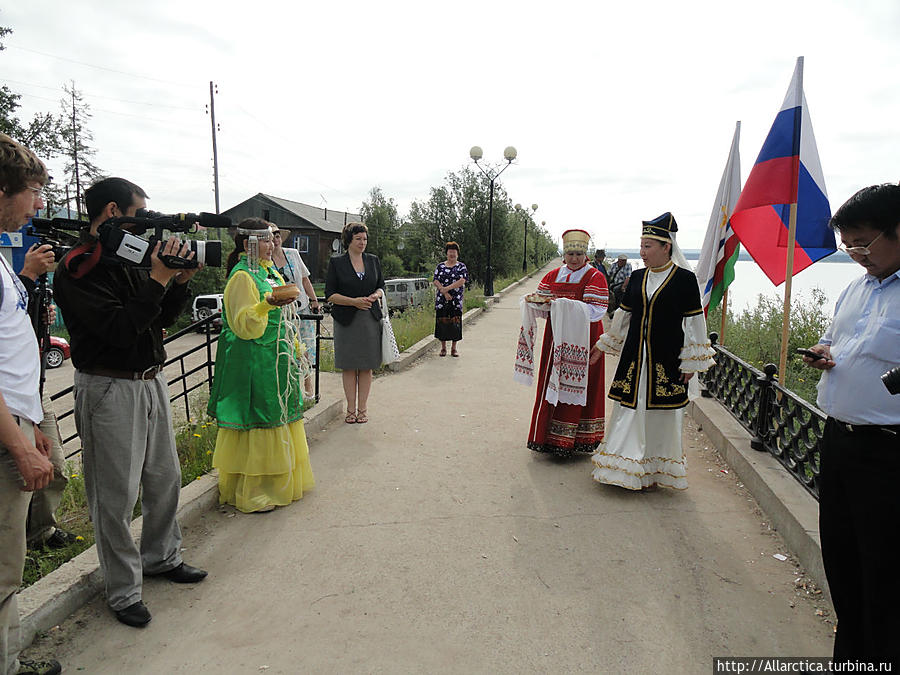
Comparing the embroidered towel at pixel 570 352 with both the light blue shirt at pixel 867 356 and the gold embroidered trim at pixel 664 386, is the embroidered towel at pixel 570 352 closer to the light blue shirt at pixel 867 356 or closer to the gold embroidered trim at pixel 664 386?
the gold embroidered trim at pixel 664 386

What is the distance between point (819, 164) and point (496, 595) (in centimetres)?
490

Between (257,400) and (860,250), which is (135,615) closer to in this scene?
(257,400)

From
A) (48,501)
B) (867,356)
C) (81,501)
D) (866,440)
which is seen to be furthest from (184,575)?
(867,356)

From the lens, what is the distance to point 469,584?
10.4 feet

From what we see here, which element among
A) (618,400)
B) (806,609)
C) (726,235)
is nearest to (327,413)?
(618,400)

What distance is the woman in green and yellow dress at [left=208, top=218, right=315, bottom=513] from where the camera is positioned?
3859 millimetres

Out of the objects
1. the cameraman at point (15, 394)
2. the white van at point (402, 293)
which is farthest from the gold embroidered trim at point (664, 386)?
the white van at point (402, 293)

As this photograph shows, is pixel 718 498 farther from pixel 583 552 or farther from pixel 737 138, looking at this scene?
pixel 737 138

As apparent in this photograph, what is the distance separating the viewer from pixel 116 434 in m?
2.69

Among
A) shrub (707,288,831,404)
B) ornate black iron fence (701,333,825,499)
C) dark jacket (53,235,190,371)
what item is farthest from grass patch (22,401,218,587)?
shrub (707,288,831,404)

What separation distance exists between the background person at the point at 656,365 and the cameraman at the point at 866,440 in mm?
1842

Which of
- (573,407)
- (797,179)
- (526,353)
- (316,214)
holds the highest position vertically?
(316,214)

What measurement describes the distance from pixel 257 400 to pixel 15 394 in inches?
72.5

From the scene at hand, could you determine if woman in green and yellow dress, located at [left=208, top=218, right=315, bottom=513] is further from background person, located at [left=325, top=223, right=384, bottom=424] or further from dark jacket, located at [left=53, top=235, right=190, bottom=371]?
background person, located at [left=325, top=223, right=384, bottom=424]
